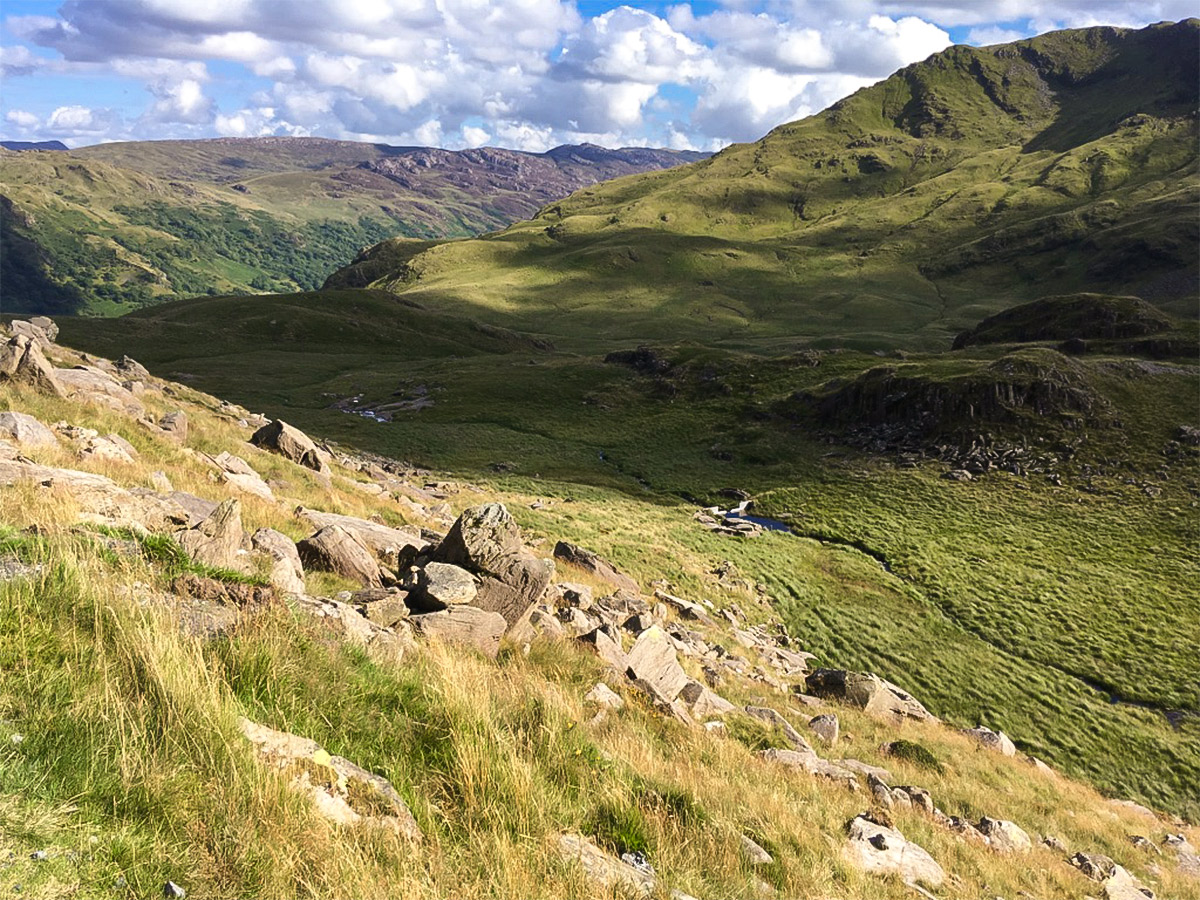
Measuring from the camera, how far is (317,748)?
5578 millimetres

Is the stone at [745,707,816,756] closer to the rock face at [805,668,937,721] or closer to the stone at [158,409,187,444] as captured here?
the rock face at [805,668,937,721]

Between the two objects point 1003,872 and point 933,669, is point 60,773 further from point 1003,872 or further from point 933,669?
point 933,669

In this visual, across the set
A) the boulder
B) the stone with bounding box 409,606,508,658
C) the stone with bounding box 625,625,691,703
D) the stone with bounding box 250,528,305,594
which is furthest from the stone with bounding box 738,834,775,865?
the boulder

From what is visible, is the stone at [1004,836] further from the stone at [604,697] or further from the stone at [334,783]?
the stone at [334,783]

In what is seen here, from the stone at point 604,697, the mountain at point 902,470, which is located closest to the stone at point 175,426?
the mountain at point 902,470

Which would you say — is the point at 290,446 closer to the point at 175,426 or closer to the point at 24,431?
the point at 175,426

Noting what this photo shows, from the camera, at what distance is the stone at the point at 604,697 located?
10205mm

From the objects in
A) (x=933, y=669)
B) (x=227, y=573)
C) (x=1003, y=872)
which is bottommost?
(x=933, y=669)

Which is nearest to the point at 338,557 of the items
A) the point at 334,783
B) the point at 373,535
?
the point at 373,535

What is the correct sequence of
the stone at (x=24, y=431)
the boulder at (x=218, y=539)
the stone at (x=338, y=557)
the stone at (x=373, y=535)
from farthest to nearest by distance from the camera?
the stone at (x=373, y=535)
the stone at (x=24, y=431)
the stone at (x=338, y=557)
the boulder at (x=218, y=539)

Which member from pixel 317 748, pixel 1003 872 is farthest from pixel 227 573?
pixel 1003 872

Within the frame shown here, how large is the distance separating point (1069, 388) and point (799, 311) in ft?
447

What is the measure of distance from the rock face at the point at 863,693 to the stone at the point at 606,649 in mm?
10287

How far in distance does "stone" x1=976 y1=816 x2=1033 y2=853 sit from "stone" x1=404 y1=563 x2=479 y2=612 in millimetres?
10815
